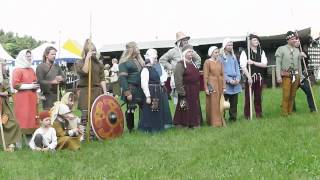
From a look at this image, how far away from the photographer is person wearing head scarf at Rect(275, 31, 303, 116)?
11078 mm

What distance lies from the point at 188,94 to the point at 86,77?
1981 millimetres

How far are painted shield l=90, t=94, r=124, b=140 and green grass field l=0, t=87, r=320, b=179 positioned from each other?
0.25m

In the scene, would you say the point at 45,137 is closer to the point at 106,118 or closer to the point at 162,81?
the point at 106,118

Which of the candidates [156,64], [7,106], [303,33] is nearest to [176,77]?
[156,64]

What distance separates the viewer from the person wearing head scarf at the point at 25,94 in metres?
9.58

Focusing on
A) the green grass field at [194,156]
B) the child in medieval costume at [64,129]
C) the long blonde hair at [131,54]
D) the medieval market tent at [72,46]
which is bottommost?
the green grass field at [194,156]

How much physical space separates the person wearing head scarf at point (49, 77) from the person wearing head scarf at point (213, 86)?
2720mm

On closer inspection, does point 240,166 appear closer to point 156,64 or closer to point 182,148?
point 182,148

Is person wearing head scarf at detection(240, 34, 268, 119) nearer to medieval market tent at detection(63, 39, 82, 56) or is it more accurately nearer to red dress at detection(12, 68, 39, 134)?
red dress at detection(12, 68, 39, 134)

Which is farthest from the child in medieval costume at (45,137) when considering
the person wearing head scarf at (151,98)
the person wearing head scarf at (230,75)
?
the person wearing head scarf at (230,75)

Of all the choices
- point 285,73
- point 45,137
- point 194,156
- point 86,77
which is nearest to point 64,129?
point 45,137

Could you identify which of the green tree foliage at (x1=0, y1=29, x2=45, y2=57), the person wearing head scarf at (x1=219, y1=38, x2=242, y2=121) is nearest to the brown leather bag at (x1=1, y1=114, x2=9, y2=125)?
the person wearing head scarf at (x1=219, y1=38, x2=242, y2=121)

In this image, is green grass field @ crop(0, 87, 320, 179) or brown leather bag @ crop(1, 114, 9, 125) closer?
green grass field @ crop(0, 87, 320, 179)

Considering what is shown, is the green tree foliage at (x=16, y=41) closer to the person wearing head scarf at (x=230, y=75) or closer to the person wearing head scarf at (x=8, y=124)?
the person wearing head scarf at (x=230, y=75)
